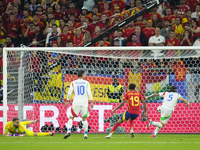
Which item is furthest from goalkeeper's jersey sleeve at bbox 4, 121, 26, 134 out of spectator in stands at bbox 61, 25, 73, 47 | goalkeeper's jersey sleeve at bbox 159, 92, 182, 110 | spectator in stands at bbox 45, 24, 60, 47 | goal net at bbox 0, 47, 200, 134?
spectator in stands at bbox 61, 25, 73, 47

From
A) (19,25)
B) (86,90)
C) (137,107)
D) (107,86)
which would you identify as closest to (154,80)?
(107,86)

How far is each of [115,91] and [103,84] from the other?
0.44 m

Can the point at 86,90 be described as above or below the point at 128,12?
below

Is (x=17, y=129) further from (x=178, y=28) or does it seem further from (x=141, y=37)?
(x=178, y=28)

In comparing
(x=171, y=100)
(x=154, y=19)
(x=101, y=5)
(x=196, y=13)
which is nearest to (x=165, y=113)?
(x=171, y=100)

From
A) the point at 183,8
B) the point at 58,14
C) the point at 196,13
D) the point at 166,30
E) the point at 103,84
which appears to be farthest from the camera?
the point at 58,14

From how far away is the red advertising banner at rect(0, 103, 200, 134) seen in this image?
455 inches

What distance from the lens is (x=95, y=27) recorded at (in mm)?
14672

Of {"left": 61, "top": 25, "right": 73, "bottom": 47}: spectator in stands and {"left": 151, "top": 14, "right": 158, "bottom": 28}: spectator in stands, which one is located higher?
{"left": 151, "top": 14, "right": 158, "bottom": 28}: spectator in stands

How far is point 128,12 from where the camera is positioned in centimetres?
1509

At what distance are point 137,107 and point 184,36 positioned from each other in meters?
5.33

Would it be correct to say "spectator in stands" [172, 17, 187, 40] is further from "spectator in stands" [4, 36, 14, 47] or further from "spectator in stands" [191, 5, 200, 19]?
"spectator in stands" [4, 36, 14, 47]

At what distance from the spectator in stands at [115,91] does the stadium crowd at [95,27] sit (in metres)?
0.53

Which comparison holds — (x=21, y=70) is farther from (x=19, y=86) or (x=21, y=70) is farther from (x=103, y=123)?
(x=103, y=123)
